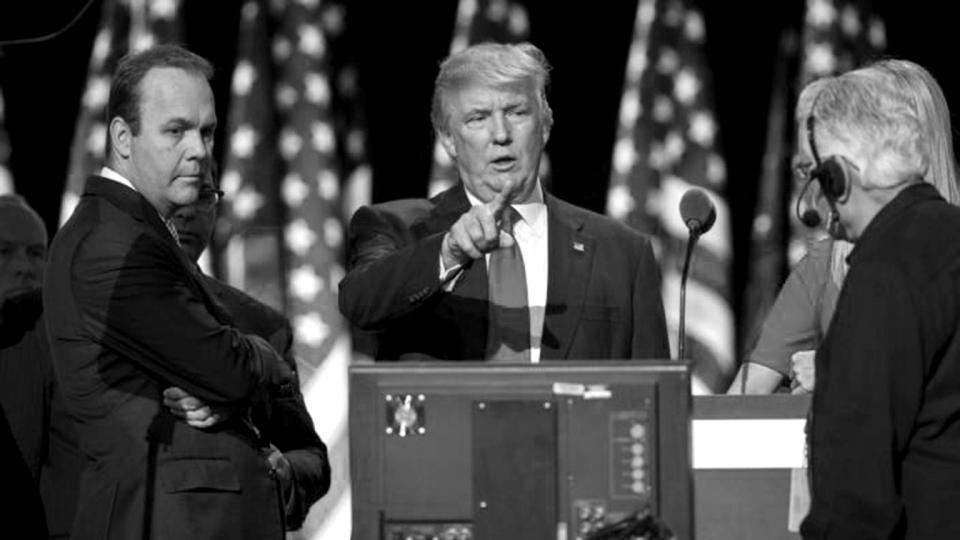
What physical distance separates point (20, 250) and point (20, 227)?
0.22 ft

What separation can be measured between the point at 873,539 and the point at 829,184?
0.49 meters

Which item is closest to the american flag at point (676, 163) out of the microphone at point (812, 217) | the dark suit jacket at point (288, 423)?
the dark suit jacket at point (288, 423)

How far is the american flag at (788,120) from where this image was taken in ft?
18.9

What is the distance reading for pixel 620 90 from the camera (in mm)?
5922

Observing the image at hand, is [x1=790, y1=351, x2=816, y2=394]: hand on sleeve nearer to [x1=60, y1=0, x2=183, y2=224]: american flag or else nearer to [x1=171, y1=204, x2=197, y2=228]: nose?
[x1=171, y1=204, x2=197, y2=228]: nose

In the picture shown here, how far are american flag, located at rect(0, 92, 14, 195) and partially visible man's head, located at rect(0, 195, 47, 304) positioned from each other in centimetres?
114

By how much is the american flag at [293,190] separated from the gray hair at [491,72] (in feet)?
8.86

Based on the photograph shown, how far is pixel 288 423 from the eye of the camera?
137 inches

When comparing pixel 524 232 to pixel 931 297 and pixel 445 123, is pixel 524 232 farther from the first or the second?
pixel 931 297

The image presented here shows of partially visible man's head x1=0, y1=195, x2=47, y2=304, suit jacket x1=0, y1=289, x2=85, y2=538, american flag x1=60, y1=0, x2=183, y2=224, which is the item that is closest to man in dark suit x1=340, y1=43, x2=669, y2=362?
suit jacket x1=0, y1=289, x2=85, y2=538

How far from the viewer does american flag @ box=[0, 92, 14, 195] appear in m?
6.05

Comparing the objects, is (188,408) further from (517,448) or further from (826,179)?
(826,179)

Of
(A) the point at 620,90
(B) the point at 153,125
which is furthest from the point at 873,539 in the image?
(A) the point at 620,90

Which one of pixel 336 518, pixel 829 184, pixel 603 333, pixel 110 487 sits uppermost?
pixel 829 184
